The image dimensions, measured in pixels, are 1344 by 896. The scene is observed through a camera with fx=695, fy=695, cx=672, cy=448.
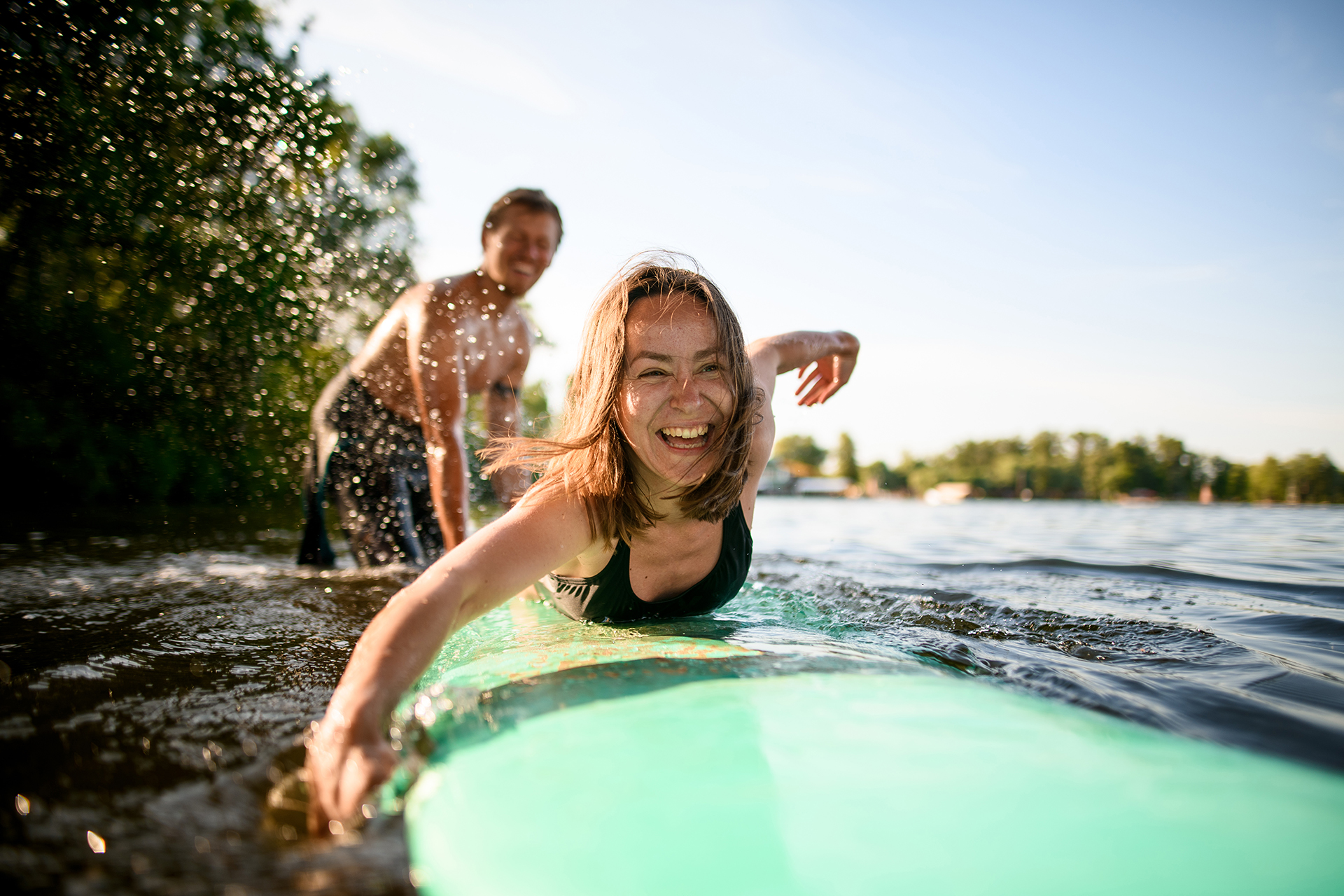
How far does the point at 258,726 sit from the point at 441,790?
67 cm

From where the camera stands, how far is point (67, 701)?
1818 mm

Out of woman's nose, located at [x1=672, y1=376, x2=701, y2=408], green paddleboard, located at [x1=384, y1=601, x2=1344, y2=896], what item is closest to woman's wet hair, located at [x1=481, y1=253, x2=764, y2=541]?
woman's nose, located at [x1=672, y1=376, x2=701, y2=408]

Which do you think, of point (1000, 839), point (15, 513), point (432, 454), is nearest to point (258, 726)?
point (1000, 839)

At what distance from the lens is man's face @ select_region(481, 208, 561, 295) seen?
162 inches

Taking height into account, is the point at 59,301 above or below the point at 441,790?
above

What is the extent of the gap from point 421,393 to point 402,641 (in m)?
2.60

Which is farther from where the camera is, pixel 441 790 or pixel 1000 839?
pixel 441 790

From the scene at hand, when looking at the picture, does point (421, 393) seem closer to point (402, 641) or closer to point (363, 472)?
point (363, 472)

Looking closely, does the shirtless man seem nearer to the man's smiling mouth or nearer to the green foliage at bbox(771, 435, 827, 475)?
the man's smiling mouth

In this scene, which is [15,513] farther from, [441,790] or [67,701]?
[441,790]

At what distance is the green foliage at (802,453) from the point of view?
10912 centimetres

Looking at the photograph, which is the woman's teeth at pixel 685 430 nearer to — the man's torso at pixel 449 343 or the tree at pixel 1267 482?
the man's torso at pixel 449 343

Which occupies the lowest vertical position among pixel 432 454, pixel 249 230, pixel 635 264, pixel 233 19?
pixel 432 454

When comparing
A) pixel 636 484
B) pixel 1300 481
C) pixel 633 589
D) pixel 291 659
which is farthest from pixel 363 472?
pixel 1300 481
